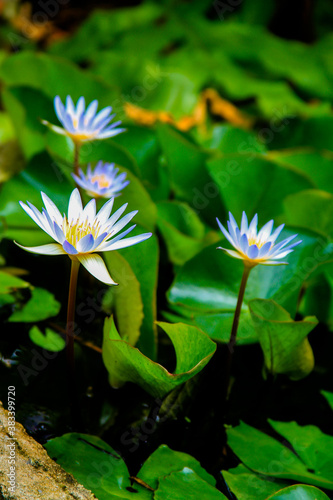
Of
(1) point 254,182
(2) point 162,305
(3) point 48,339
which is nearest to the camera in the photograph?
(3) point 48,339

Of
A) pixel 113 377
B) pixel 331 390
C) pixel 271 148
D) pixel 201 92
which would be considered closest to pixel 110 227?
pixel 113 377

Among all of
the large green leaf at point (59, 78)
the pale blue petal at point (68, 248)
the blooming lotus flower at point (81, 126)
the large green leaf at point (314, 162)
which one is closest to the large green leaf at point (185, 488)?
the pale blue petal at point (68, 248)

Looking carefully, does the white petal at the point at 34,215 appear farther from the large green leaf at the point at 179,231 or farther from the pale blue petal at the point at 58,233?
the large green leaf at the point at 179,231

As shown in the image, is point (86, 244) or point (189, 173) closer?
point (86, 244)

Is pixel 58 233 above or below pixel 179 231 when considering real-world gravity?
above

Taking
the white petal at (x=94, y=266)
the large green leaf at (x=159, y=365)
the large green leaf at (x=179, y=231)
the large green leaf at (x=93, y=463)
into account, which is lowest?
the large green leaf at (x=93, y=463)

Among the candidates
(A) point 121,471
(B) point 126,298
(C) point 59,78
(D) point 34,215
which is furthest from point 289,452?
(C) point 59,78

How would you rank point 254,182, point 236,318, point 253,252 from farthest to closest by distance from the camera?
point 254,182
point 236,318
point 253,252

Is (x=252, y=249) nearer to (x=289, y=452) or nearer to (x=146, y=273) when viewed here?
(x=146, y=273)
